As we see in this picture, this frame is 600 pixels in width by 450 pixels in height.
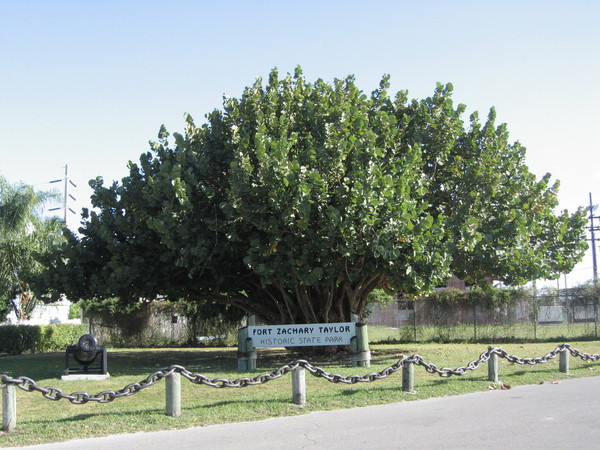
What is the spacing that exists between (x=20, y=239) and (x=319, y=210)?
17.2 meters

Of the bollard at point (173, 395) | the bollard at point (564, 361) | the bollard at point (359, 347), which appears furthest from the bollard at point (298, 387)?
the bollard at point (564, 361)

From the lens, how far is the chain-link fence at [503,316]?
25.8m

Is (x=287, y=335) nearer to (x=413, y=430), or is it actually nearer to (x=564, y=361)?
(x=564, y=361)

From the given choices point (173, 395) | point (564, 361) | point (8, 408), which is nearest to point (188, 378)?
point (173, 395)

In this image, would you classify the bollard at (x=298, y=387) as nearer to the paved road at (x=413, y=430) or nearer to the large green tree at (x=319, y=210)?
the paved road at (x=413, y=430)

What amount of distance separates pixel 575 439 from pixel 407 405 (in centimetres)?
321

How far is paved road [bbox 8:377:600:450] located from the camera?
24.7 ft

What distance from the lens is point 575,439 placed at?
752 centimetres

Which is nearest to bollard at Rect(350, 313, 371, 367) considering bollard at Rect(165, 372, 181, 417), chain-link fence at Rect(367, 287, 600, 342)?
bollard at Rect(165, 372, 181, 417)

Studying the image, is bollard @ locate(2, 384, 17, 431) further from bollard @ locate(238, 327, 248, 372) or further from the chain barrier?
bollard @ locate(238, 327, 248, 372)

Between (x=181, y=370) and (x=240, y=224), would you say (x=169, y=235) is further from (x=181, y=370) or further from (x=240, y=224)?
(x=181, y=370)

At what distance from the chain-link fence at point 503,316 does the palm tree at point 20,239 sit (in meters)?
16.5

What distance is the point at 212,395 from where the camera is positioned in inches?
456

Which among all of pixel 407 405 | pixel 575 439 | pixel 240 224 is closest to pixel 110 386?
pixel 240 224
